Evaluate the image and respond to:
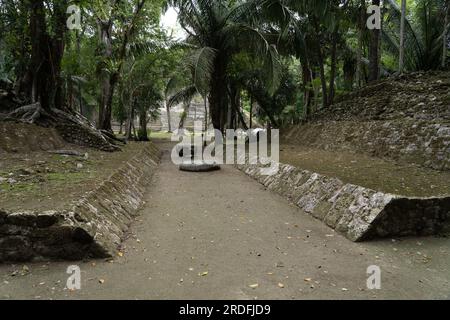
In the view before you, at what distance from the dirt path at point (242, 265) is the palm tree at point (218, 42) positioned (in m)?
7.05

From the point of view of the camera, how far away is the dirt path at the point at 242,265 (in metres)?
3.16

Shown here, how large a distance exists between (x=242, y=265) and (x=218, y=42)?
37.6 ft

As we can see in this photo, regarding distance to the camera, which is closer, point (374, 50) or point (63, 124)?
point (63, 124)

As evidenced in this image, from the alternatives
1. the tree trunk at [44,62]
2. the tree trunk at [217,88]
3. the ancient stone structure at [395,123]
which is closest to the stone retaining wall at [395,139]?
the ancient stone structure at [395,123]

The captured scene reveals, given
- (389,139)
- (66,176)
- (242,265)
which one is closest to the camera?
(242,265)

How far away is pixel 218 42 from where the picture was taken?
1352 cm

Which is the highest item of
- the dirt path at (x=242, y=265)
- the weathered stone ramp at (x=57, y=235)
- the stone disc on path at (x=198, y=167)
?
the stone disc on path at (x=198, y=167)

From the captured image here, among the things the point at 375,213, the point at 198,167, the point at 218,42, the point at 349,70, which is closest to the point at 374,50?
the point at 349,70

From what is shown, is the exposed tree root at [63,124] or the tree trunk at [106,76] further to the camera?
the tree trunk at [106,76]

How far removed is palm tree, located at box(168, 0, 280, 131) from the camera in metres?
11.5

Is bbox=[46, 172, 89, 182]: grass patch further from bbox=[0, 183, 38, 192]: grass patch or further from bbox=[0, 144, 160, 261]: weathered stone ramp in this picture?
bbox=[0, 144, 160, 261]: weathered stone ramp

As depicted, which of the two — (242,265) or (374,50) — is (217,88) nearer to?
(374,50)

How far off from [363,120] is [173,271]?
744cm

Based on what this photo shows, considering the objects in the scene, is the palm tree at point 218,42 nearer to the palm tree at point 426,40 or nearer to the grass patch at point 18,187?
the palm tree at point 426,40
